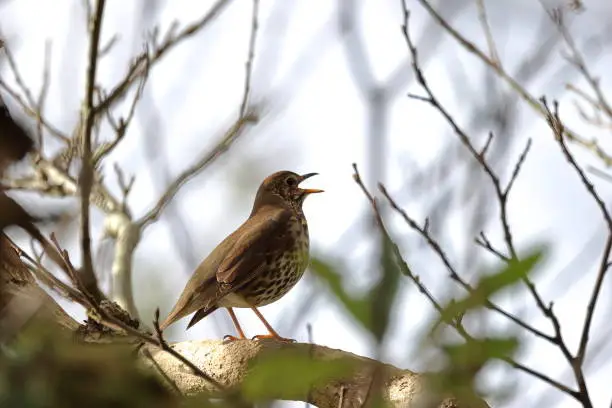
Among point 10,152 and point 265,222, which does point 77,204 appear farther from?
point 265,222

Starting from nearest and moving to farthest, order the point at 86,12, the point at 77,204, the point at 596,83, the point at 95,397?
the point at 95,397
the point at 77,204
the point at 86,12
the point at 596,83

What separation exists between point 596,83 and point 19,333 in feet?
18.6

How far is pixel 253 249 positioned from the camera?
6465 millimetres

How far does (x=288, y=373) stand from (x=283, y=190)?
6411 mm

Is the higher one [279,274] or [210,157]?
[210,157]

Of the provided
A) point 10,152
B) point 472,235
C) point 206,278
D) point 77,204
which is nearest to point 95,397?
point 10,152

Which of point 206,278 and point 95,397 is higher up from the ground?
point 206,278

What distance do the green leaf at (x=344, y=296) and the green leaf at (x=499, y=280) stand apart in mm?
165

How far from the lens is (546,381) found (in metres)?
3.08

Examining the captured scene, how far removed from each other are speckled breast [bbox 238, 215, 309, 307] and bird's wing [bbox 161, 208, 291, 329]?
0.24 feet

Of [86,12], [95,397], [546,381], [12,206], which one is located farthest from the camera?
[86,12]

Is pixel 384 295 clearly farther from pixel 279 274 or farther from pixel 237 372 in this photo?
pixel 279 274

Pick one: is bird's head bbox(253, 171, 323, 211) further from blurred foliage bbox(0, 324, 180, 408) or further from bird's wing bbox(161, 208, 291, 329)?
blurred foliage bbox(0, 324, 180, 408)

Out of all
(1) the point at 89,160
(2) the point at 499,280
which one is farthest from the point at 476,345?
(1) the point at 89,160
